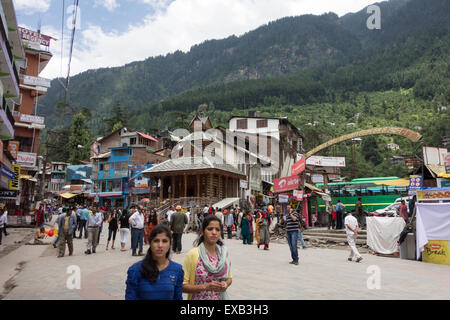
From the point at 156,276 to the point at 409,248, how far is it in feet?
43.8

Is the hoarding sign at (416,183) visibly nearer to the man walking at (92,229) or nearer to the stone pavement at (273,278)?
the stone pavement at (273,278)

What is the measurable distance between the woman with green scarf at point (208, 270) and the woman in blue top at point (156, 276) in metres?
0.30

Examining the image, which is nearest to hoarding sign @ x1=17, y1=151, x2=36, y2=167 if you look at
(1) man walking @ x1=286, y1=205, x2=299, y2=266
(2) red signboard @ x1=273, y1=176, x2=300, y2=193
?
(2) red signboard @ x1=273, y1=176, x2=300, y2=193

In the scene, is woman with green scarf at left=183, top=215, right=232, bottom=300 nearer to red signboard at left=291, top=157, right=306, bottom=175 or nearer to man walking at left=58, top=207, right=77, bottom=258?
man walking at left=58, top=207, right=77, bottom=258

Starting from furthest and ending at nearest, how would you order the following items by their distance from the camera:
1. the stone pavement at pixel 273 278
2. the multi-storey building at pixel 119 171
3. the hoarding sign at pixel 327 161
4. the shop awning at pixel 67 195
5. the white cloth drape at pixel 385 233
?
the shop awning at pixel 67 195 → the multi-storey building at pixel 119 171 → the hoarding sign at pixel 327 161 → the white cloth drape at pixel 385 233 → the stone pavement at pixel 273 278

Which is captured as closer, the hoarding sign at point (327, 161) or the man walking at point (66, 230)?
the man walking at point (66, 230)

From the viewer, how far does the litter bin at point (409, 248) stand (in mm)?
13414

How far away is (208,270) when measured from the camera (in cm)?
352

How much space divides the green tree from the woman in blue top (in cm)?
8324

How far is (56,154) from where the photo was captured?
95062 millimetres

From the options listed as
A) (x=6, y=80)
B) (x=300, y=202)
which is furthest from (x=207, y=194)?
(x=6, y=80)

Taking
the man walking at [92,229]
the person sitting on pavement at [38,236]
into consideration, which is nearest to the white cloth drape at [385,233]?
the man walking at [92,229]

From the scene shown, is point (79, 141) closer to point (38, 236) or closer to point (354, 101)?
point (38, 236)

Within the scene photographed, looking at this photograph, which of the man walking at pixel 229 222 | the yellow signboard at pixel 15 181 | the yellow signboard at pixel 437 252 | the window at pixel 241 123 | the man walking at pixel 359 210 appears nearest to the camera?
the yellow signboard at pixel 437 252
